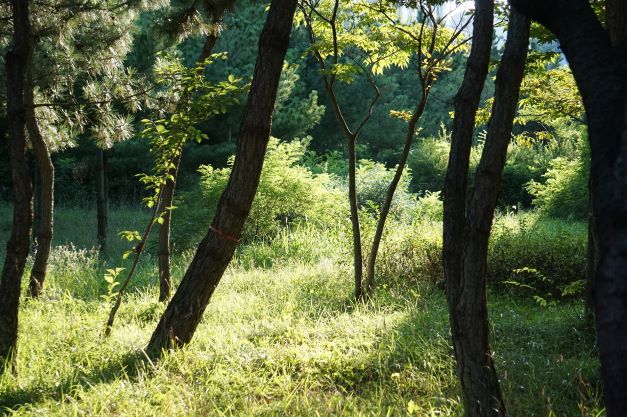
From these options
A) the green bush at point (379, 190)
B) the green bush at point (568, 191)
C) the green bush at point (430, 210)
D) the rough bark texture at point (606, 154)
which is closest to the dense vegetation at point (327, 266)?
the rough bark texture at point (606, 154)

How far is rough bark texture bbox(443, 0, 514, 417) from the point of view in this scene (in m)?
3.22

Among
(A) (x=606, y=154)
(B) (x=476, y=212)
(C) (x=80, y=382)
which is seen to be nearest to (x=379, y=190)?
(C) (x=80, y=382)

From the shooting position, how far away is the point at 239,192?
15.7ft

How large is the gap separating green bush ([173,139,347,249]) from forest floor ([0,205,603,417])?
15.5ft

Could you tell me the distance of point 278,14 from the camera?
15.2 ft

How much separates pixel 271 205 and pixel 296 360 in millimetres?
7644

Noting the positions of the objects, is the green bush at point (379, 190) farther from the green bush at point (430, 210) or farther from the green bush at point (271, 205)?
the green bush at point (271, 205)

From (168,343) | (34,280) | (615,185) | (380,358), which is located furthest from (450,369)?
(34,280)

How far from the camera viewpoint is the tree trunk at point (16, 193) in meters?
4.46

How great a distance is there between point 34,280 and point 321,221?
249 inches

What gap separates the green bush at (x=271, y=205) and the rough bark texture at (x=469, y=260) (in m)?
8.20

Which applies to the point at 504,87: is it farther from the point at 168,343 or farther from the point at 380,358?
the point at 168,343

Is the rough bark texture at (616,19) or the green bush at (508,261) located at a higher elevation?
the rough bark texture at (616,19)

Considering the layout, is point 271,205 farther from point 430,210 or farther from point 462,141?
point 462,141
